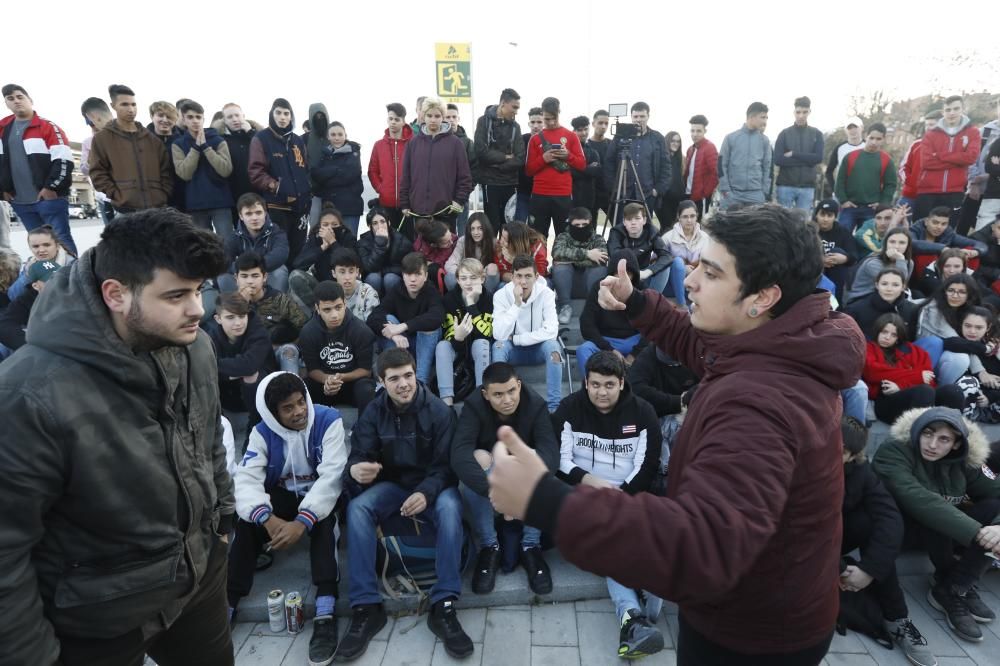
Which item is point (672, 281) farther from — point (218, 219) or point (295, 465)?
point (218, 219)

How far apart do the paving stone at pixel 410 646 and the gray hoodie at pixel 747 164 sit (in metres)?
6.83

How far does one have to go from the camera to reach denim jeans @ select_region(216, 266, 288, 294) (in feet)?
18.8

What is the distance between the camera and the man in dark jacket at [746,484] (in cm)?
90

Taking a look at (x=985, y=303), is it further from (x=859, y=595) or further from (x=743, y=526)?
(x=743, y=526)

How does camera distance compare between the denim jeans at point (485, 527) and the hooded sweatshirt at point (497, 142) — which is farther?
the hooded sweatshirt at point (497, 142)

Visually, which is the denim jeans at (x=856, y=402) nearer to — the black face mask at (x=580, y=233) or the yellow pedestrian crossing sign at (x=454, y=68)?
the black face mask at (x=580, y=233)

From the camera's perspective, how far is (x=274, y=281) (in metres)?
5.90

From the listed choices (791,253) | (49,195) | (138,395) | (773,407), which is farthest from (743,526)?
(49,195)

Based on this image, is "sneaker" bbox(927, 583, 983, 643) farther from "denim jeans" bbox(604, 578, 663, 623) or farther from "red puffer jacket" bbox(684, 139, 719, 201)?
"red puffer jacket" bbox(684, 139, 719, 201)

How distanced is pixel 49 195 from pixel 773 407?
7973mm

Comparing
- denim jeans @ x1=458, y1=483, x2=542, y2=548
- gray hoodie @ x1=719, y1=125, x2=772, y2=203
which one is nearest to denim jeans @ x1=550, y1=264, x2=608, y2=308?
gray hoodie @ x1=719, y1=125, x2=772, y2=203

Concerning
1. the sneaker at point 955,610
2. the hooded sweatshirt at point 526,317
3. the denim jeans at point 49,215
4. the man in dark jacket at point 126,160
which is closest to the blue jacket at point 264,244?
the man in dark jacket at point 126,160

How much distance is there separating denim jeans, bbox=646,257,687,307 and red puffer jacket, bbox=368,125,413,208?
10.9 ft

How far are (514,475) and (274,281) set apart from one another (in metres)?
5.56
